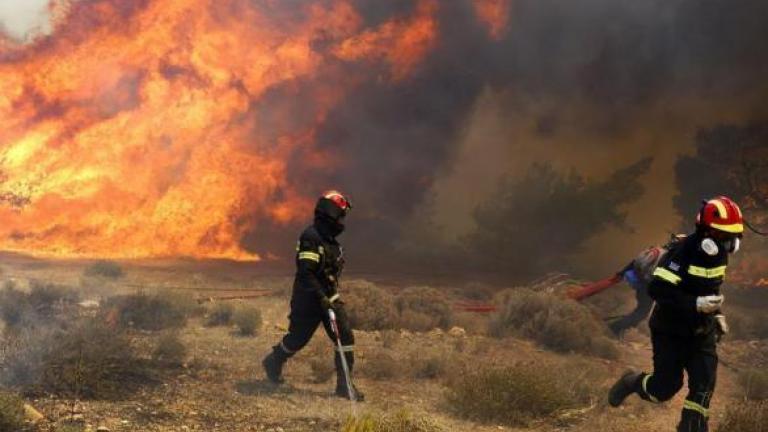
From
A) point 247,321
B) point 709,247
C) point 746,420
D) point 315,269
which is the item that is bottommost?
point 247,321

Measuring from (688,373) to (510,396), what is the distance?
1931mm

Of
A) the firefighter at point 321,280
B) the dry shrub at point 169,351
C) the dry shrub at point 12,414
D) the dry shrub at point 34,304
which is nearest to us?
the dry shrub at point 12,414

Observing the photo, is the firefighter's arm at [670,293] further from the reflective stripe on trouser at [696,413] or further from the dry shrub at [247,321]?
the dry shrub at [247,321]

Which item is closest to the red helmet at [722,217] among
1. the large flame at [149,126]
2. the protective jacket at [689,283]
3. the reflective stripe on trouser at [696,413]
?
the protective jacket at [689,283]

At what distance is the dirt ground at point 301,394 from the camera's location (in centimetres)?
586

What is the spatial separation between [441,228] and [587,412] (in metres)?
18.6

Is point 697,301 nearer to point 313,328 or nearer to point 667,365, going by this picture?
point 667,365

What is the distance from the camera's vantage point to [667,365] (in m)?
5.61

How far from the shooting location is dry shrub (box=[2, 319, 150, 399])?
20.2ft

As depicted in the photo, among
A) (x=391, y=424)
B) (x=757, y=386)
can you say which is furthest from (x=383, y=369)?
(x=757, y=386)

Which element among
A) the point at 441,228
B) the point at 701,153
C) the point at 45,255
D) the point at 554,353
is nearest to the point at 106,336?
the point at 554,353

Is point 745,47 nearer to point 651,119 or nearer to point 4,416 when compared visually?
point 651,119

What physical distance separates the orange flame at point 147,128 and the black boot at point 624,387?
15739mm

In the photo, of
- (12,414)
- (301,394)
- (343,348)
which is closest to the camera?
(12,414)
